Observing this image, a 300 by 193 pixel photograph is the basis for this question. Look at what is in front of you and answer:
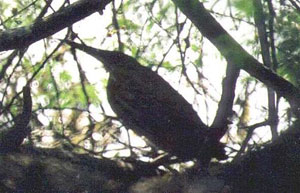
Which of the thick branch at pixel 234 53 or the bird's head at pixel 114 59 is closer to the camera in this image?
the thick branch at pixel 234 53

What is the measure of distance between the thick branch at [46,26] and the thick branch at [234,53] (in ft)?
2.16

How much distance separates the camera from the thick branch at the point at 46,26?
7.38ft

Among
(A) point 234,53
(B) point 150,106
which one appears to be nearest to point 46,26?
(A) point 234,53

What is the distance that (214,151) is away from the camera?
2787 mm

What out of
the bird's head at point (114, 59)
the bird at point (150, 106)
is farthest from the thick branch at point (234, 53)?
the bird's head at point (114, 59)

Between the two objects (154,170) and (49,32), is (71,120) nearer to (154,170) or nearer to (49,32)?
(154,170)

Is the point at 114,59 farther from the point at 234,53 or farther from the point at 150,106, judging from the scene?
the point at 234,53

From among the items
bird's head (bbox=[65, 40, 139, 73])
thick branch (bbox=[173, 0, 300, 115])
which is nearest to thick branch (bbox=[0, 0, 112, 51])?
thick branch (bbox=[173, 0, 300, 115])

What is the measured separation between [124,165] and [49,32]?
2.93 ft

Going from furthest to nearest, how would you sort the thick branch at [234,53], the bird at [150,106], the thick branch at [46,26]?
the bird at [150,106] → the thick branch at [234,53] → the thick branch at [46,26]

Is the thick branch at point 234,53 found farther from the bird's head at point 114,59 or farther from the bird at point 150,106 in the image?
the bird's head at point 114,59

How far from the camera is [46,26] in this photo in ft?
7.60

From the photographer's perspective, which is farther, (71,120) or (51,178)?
(71,120)

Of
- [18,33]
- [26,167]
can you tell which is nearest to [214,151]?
[26,167]
